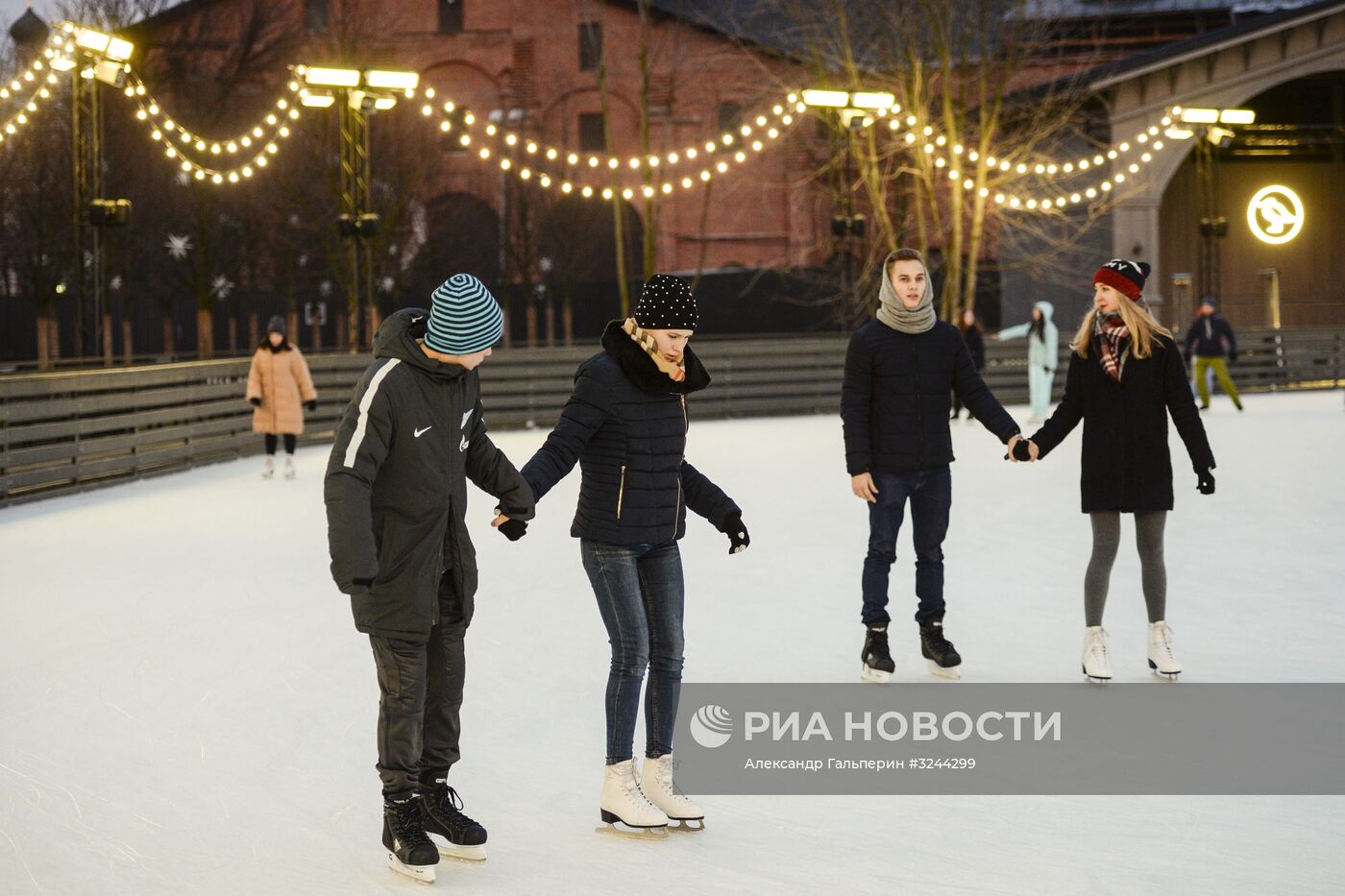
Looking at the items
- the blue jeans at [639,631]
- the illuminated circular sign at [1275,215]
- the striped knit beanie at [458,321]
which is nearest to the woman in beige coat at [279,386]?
the blue jeans at [639,631]

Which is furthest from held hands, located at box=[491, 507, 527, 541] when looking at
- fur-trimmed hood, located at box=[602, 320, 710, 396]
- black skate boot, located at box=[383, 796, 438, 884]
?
black skate boot, located at box=[383, 796, 438, 884]

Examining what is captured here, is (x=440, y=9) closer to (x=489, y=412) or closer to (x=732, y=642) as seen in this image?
(x=489, y=412)

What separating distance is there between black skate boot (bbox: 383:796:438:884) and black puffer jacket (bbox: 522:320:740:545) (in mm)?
904

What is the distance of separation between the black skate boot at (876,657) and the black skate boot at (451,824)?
237 cm

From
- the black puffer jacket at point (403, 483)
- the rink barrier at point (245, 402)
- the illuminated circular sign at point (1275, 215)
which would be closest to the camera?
the black puffer jacket at point (403, 483)

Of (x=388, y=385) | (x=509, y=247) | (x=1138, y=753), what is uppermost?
(x=509, y=247)

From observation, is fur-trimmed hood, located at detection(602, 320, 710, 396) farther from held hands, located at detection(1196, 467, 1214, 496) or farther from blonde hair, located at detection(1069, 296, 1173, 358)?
held hands, located at detection(1196, 467, 1214, 496)

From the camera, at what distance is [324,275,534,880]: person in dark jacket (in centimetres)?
426

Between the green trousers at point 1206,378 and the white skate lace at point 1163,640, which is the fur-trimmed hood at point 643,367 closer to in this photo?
the white skate lace at point 1163,640

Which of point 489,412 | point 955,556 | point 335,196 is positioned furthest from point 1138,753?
point 335,196

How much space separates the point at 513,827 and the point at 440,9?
46.7 metres

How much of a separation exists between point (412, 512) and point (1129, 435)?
3165mm

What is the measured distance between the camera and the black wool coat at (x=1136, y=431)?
6336mm

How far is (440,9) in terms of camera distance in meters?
48.9
